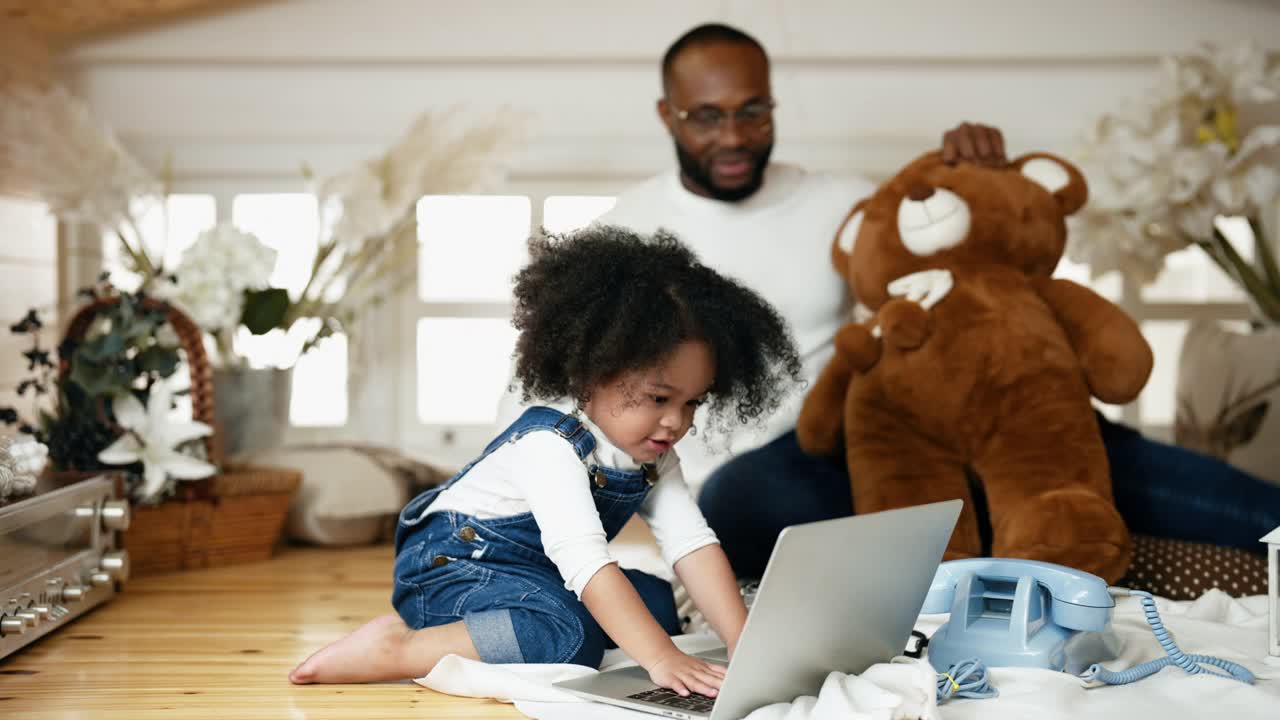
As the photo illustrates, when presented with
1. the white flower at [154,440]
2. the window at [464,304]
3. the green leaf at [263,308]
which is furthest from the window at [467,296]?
the white flower at [154,440]

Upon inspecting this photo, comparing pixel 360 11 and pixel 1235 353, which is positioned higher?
pixel 360 11

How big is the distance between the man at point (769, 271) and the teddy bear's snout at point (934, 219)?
14 centimetres

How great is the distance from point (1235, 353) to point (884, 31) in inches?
45.1

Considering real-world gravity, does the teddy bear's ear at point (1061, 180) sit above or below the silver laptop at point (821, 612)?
above

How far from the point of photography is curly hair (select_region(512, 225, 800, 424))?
1.34 m

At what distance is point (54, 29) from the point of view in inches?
113

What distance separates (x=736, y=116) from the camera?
7.31ft

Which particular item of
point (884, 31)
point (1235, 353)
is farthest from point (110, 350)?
point (1235, 353)

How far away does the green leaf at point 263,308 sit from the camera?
2479mm

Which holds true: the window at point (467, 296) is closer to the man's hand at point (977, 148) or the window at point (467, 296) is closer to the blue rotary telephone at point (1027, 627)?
the man's hand at point (977, 148)

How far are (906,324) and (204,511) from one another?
1.38m

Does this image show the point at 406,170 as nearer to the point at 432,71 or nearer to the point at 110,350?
the point at 432,71

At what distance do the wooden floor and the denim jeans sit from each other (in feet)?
2.01

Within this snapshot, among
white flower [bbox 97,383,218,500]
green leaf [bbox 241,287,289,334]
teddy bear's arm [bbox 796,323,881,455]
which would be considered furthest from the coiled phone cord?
green leaf [bbox 241,287,289,334]
